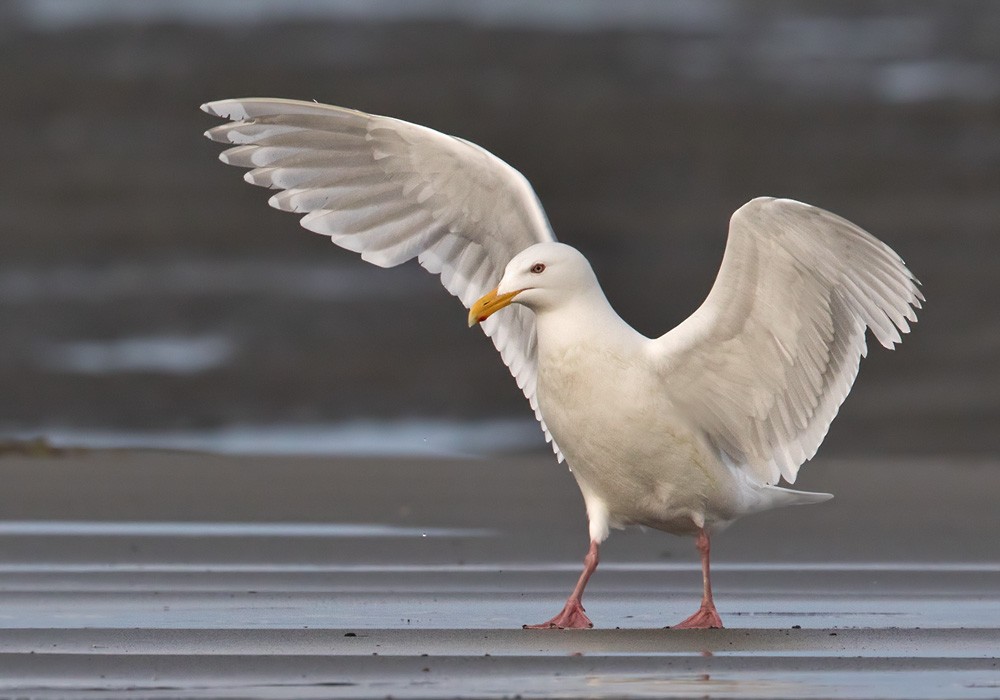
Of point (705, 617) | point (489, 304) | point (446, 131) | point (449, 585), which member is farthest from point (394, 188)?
point (446, 131)

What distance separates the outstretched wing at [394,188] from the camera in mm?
9367

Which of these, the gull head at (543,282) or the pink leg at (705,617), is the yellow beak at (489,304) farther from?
the pink leg at (705,617)

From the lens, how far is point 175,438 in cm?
1661

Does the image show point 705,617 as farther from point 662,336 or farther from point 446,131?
point 446,131

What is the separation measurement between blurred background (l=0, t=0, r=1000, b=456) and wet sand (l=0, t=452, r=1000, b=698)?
1986 millimetres

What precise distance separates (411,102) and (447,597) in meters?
12.7

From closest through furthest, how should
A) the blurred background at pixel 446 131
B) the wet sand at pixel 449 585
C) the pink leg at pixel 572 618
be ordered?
the wet sand at pixel 449 585, the pink leg at pixel 572 618, the blurred background at pixel 446 131

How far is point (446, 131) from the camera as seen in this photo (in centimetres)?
2058

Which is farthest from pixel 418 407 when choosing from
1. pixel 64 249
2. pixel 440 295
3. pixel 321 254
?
pixel 64 249

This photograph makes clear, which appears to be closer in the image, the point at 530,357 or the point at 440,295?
the point at 530,357

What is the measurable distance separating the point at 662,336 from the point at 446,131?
12.3 m

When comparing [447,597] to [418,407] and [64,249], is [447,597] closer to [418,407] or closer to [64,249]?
[418,407]

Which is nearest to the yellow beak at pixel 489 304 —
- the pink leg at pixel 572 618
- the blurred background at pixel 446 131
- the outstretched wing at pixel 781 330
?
the outstretched wing at pixel 781 330

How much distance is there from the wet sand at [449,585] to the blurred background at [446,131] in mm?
1986
